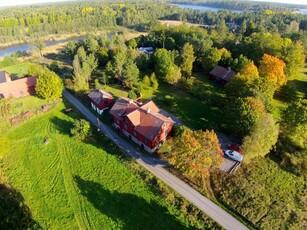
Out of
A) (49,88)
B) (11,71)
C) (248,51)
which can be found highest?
(248,51)

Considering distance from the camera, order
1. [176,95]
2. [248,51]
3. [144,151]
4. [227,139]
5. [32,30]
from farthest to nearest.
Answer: [32,30], [248,51], [176,95], [227,139], [144,151]

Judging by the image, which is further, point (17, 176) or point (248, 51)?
point (248, 51)

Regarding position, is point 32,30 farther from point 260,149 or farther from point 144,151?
point 260,149

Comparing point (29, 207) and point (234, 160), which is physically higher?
point (234, 160)

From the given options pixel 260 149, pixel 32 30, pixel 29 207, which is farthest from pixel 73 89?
pixel 32 30

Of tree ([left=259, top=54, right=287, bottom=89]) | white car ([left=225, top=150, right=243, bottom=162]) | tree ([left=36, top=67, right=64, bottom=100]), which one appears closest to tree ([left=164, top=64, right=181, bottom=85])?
tree ([left=259, top=54, right=287, bottom=89])

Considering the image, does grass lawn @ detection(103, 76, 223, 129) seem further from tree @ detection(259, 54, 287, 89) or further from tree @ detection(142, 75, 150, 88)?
tree @ detection(259, 54, 287, 89)
